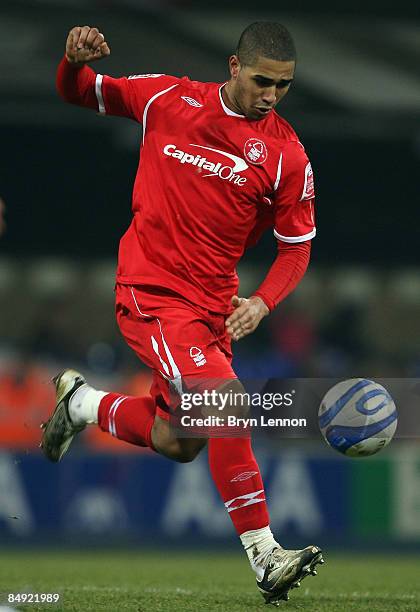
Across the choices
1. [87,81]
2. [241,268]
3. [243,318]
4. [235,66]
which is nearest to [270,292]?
[243,318]

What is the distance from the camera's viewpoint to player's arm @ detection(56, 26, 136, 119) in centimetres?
534

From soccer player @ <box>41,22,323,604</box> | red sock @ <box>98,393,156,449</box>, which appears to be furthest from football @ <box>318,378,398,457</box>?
red sock @ <box>98,393,156,449</box>

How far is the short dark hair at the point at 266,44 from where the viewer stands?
5.22 metres

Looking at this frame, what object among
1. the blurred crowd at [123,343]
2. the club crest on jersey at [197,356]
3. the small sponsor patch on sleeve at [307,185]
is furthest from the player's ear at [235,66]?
the blurred crowd at [123,343]

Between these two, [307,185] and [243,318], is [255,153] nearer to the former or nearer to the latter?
[307,185]

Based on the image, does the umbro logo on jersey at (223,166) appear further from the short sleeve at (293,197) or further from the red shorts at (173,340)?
the red shorts at (173,340)

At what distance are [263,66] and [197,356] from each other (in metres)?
1.19

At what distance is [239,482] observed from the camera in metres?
5.29

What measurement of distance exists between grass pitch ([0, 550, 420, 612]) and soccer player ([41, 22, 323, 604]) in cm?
35

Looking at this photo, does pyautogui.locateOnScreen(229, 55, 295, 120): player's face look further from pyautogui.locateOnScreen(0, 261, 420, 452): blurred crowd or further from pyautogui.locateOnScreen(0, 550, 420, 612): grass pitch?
pyautogui.locateOnScreen(0, 261, 420, 452): blurred crowd

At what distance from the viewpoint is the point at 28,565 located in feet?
27.9

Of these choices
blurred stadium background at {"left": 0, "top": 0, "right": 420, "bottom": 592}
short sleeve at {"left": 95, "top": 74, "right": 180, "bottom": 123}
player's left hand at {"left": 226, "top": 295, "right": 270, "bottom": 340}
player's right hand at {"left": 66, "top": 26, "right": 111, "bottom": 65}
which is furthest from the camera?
blurred stadium background at {"left": 0, "top": 0, "right": 420, "bottom": 592}

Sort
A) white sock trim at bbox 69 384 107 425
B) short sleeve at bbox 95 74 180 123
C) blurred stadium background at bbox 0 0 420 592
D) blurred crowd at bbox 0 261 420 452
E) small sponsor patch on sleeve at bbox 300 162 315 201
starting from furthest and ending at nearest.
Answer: blurred crowd at bbox 0 261 420 452, blurred stadium background at bbox 0 0 420 592, white sock trim at bbox 69 384 107 425, short sleeve at bbox 95 74 180 123, small sponsor patch on sleeve at bbox 300 162 315 201

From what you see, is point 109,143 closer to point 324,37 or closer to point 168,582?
point 324,37
